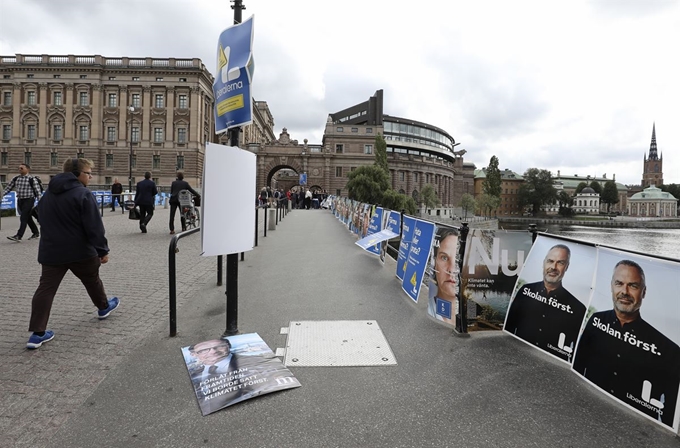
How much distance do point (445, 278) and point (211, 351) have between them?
3.02 meters

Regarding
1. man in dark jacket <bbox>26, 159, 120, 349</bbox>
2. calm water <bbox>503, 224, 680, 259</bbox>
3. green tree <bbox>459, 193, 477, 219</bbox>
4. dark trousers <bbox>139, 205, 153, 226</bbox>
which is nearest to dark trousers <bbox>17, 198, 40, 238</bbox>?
dark trousers <bbox>139, 205, 153, 226</bbox>

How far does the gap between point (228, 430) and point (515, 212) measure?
144m

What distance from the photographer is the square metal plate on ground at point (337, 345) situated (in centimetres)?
400

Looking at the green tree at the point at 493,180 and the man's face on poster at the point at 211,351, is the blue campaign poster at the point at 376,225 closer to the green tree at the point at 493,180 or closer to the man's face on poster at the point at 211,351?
the man's face on poster at the point at 211,351

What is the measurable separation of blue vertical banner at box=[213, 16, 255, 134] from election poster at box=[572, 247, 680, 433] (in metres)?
3.75

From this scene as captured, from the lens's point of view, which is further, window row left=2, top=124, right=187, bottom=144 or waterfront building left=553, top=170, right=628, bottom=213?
waterfront building left=553, top=170, right=628, bottom=213

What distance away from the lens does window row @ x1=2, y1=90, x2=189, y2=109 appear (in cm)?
6325

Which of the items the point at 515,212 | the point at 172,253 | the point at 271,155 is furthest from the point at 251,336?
the point at 515,212

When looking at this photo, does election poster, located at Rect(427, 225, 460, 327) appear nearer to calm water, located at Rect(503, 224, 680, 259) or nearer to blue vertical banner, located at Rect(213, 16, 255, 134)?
blue vertical banner, located at Rect(213, 16, 255, 134)

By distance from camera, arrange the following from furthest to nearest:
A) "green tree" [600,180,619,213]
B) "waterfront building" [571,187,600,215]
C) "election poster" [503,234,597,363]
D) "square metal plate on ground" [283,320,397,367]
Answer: "waterfront building" [571,187,600,215]
"green tree" [600,180,619,213]
"square metal plate on ground" [283,320,397,367]
"election poster" [503,234,597,363]

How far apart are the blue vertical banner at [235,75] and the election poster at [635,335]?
12.3 ft

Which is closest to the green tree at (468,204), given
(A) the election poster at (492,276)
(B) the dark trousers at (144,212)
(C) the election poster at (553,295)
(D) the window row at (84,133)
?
(D) the window row at (84,133)

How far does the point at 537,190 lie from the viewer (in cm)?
11019

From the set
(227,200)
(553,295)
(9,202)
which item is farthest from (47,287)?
(9,202)
